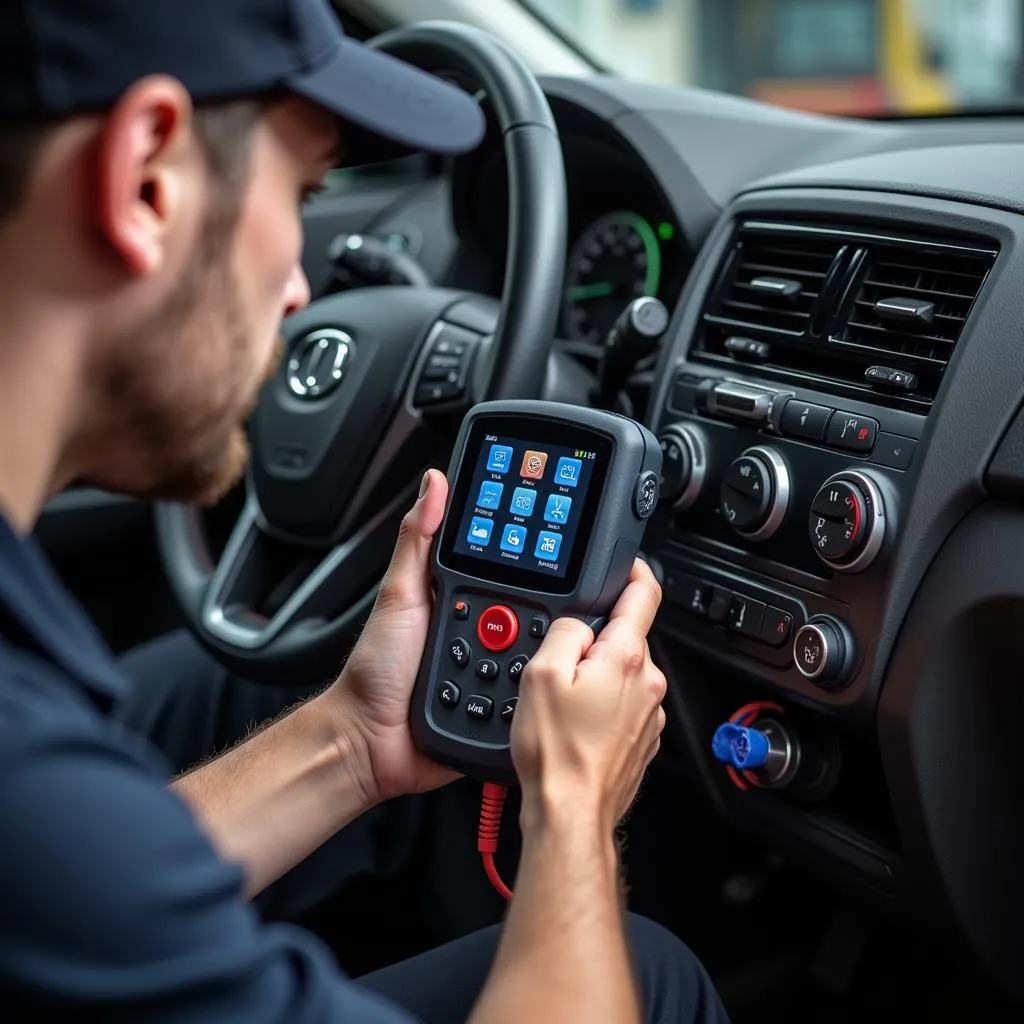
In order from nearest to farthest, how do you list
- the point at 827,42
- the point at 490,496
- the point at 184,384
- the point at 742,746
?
the point at 184,384
the point at 490,496
the point at 742,746
the point at 827,42

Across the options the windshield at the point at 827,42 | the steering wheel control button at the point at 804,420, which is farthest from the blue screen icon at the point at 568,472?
the windshield at the point at 827,42

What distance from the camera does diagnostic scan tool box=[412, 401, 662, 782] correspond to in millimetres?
1020

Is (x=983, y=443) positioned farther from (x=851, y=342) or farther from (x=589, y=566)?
(x=589, y=566)

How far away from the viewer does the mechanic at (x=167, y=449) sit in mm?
588

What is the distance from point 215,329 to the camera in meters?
0.74

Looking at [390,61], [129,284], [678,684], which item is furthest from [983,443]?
[129,284]

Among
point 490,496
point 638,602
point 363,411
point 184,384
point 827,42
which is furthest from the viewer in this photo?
point 827,42

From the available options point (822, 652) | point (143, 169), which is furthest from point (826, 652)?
point (143, 169)

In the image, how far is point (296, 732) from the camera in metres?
1.08

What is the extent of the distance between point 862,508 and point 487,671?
0.31 meters

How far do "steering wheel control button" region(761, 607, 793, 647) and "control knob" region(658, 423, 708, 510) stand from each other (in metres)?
0.13

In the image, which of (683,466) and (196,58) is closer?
(196,58)

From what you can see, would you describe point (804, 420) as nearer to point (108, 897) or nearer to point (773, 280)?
point (773, 280)

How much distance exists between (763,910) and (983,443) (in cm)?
86
